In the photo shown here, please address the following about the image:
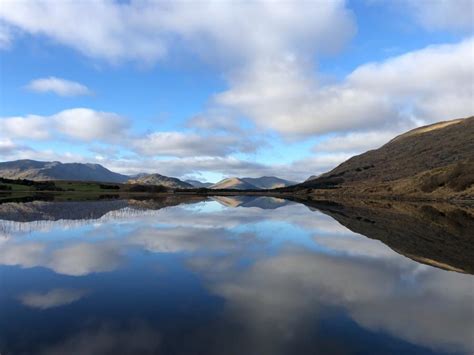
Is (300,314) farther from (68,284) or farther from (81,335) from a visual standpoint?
(68,284)

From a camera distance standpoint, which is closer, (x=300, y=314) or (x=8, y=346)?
(x=8, y=346)

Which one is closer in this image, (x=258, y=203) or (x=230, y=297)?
(x=230, y=297)

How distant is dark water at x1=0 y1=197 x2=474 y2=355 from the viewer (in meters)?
12.0

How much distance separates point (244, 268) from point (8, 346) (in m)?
14.3

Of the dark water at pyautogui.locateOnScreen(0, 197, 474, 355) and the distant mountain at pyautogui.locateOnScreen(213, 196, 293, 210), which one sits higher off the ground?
the distant mountain at pyautogui.locateOnScreen(213, 196, 293, 210)

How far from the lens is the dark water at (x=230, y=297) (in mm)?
11953

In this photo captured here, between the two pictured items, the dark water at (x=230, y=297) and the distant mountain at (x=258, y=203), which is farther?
the distant mountain at (x=258, y=203)

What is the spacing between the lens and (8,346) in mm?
11086

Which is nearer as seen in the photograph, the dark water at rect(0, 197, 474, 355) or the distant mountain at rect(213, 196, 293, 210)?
the dark water at rect(0, 197, 474, 355)

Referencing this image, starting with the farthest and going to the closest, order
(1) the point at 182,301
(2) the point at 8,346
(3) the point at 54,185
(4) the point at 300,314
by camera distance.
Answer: (3) the point at 54,185, (1) the point at 182,301, (4) the point at 300,314, (2) the point at 8,346

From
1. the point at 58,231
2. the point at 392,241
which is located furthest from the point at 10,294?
the point at 392,241

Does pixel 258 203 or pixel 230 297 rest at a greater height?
pixel 258 203

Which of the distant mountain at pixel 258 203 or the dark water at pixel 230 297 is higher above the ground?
the distant mountain at pixel 258 203

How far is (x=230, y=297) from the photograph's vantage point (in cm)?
1695
